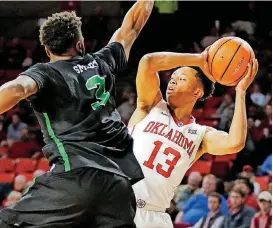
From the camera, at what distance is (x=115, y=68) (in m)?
3.61

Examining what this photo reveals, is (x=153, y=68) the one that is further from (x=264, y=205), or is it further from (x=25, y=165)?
(x=25, y=165)

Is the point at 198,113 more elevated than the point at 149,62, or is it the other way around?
the point at 149,62

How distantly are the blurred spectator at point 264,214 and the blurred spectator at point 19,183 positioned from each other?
3.27 meters

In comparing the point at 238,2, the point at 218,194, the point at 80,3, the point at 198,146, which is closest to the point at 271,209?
the point at 218,194

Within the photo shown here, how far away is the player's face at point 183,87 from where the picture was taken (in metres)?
4.73

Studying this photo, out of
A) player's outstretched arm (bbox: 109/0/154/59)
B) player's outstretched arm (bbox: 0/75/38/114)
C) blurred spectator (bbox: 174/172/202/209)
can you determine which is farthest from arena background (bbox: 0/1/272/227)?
player's outstretched arm (bbox: 0/75/38/114)

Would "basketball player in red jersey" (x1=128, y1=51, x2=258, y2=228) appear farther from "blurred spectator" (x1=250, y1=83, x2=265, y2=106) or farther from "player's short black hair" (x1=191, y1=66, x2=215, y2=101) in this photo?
"blurred spectator" (x1=250, y1=83, x2=265, y2=106)

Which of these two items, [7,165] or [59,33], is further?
[7,165]

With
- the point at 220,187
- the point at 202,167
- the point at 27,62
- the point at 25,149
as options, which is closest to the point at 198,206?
the point at 220,187

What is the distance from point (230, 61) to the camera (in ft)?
15.5

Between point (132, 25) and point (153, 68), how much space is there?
30.1 inches

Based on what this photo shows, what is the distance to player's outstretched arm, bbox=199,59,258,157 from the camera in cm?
451

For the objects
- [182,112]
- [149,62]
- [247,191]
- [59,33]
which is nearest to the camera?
[59,33]

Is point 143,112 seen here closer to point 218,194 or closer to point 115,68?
point 115,68
